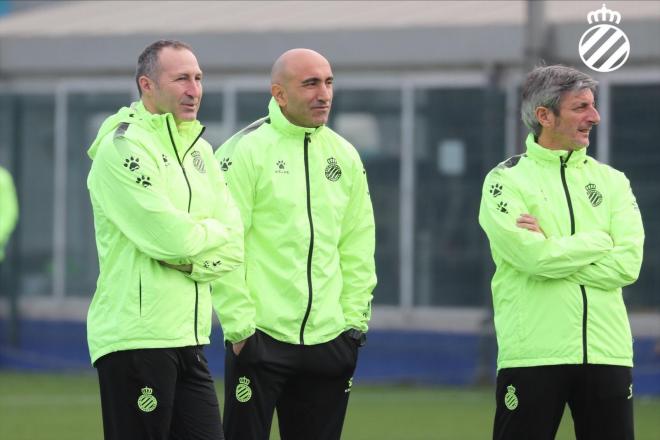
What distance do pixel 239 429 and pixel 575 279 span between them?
5.00 ft

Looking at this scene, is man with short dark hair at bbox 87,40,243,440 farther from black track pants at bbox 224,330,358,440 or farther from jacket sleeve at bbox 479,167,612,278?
jacket sleeve at bbox 479,167,612,278

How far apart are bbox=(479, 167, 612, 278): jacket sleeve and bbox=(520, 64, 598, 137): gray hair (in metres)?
0.27

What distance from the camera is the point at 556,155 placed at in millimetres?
6418

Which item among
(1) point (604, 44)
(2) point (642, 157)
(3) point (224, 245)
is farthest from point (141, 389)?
(1) point (604, 44)

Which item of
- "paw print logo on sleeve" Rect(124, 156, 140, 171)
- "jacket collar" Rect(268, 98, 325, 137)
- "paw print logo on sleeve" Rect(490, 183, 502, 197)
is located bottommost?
"paw print logo on sleeve" Rect(490, 183, 502, 197)

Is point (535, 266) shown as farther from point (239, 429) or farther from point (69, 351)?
point (69, 351)

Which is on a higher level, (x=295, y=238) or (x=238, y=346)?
(x=295, y=238)

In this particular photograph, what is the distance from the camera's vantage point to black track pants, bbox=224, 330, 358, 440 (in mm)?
6504

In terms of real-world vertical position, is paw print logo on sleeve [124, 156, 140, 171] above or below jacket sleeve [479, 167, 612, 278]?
above

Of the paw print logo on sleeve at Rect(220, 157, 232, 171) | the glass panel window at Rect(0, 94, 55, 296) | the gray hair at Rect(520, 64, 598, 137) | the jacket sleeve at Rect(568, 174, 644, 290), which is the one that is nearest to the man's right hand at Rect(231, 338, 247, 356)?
the paw print logo on sleeve at Rect(220, 157, 232, 171)

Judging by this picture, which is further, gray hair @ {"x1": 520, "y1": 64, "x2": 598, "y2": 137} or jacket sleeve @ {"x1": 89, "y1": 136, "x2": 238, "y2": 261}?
gray hair @ {"x1": 520, "y1": 64, "x2": 598, "y2": 137}

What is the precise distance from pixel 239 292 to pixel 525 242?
118cm

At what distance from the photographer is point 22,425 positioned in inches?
473

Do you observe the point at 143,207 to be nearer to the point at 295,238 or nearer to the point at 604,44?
the point at 295,238
